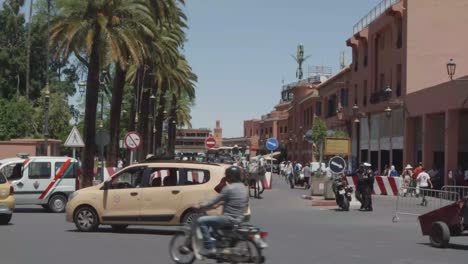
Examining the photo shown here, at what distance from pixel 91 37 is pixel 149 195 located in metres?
15.6

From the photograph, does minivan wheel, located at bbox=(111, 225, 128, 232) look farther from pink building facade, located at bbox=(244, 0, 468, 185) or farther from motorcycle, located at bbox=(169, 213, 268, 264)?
pink building facade, located at bbox=(244, 0, 468, 185)

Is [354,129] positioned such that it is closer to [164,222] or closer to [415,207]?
[415,207]

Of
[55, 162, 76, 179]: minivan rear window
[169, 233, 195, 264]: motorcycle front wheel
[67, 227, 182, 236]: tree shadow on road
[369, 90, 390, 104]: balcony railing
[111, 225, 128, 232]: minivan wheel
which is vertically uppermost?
[369, 90, 390, 104]: balcony railing

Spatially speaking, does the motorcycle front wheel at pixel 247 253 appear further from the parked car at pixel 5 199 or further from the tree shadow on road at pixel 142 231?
the parked car at pixel 5 199

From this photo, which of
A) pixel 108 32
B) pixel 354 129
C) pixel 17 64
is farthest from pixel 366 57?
pixel 17 64

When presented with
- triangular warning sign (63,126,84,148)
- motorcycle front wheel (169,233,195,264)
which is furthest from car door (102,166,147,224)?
triangular warning sign (63,126,84,148)

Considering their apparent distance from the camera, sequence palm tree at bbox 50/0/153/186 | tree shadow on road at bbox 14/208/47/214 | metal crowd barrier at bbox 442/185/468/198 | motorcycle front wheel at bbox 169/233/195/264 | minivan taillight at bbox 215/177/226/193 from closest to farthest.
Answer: motorcycle front wheel at bbox 169/233/195/264 < minivan taillight at bbox 215/177/226/193 < metal crowd barrier at bbox 442/185/468/198 < tree shadow on road at bbox 14/208/47/214 < palm tree at bbox 50/0/153/186

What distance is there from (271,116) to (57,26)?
9051 cm

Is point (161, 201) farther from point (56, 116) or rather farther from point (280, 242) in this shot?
point (56, 116)

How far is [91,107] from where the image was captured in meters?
32.6

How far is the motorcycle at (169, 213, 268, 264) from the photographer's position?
1138cm

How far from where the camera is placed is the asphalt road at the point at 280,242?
1326 centimetres

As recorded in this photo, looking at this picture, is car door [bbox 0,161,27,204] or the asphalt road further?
car door [bbox 0,161,27,204]

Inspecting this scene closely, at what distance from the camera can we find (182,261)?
39.8 ft
